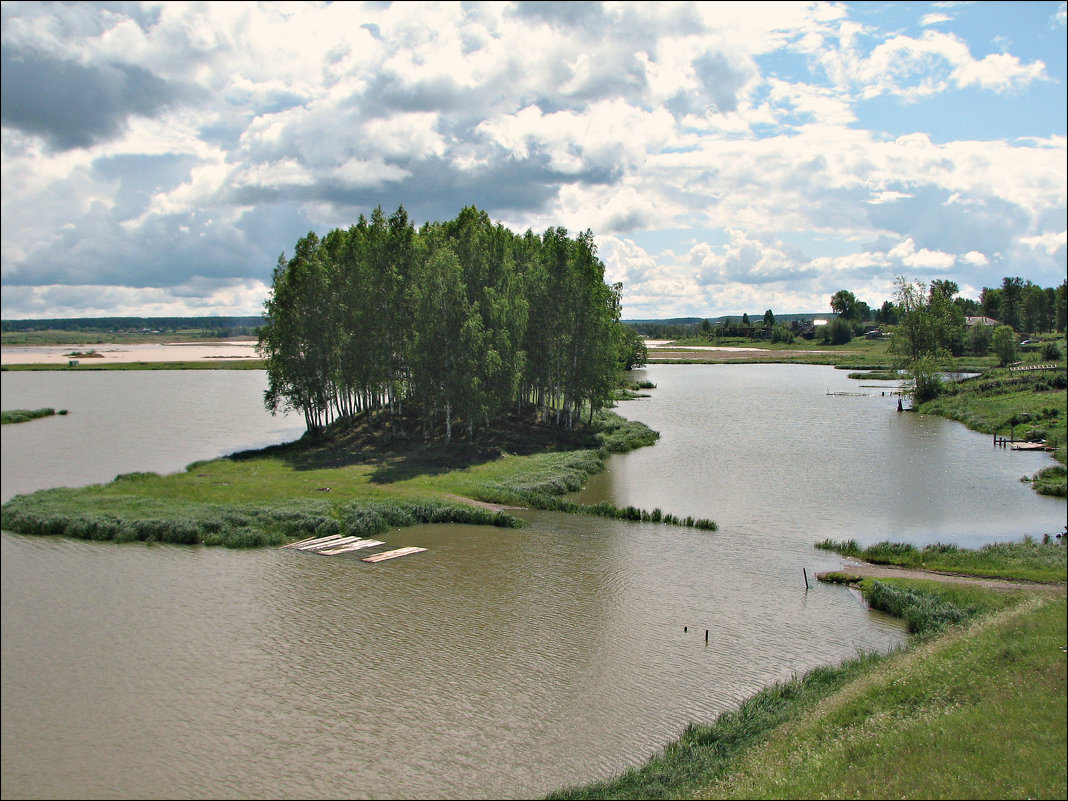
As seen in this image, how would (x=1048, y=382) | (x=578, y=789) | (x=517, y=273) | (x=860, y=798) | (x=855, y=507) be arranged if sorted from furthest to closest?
(x=1048, y=382)
(x=517, y=273)
(x=855, y=507)
(x=578, y=789)
(x=860, y=798)

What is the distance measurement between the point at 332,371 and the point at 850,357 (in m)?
150

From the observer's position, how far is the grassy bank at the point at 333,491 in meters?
34.8

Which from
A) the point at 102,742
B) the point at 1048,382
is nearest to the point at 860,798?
the point at 102,742

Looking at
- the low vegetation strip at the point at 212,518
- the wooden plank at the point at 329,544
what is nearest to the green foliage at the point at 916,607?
the low vegetation strip at the point at 212,518

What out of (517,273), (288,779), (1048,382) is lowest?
(288,779)

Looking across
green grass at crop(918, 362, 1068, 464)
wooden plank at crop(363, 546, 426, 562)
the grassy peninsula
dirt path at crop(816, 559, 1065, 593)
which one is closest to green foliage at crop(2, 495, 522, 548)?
wooden plank at crop(363, 546, 426, 562)

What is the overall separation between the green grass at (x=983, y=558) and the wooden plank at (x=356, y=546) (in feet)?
73.3

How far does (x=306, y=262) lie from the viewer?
192 ft

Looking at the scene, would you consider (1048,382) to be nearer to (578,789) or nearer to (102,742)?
(578,789)

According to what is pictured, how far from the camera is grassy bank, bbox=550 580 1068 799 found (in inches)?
524

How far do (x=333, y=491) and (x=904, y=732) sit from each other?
34.6 metres

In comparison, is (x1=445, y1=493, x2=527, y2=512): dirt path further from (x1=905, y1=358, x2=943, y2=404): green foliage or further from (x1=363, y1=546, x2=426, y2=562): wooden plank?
(x1=905, y1=358, x2=943, y2=404): green foliage

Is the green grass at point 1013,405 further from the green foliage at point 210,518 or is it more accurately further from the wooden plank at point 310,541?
the wooden plank at point 310,541

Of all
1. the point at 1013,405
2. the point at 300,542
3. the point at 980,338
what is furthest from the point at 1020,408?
the point at 980,338
